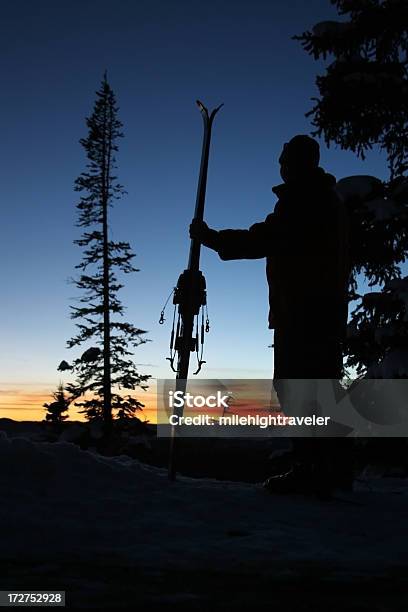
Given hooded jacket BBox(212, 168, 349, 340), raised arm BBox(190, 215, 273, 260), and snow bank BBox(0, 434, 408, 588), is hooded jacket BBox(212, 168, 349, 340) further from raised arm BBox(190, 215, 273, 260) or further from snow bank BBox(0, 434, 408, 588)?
snow bank BBox(0, 434, 408, 588)

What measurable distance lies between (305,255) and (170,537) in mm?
2685

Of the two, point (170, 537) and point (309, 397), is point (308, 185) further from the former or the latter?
point (170, 537)

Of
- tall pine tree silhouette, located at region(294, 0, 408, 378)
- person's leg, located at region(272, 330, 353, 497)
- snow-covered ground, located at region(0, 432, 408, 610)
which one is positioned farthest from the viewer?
tall pine tree silhouette, located at region(294, 0, 408, 378)

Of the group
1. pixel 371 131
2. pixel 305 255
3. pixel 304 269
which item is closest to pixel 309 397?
pixel 304 269

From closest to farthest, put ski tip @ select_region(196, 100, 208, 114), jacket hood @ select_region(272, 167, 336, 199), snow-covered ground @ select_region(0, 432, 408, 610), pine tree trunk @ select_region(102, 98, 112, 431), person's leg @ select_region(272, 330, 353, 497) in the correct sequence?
snow-covered ground @ select_region(0, 432, 408, 610)
person's leg @ select_region(272, 330, 353, 497)
jacket hood @ select_region(272, 167, 336, 199)
ski tip @ select_region(196, 100, 208, 114)
pine tree trunk @ select_region(102, 98, 112, 431)

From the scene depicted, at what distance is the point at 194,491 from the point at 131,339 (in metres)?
22.7

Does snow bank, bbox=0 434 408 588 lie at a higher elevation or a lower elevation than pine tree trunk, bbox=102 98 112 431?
lower

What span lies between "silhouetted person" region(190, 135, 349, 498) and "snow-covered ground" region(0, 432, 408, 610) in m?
1.09

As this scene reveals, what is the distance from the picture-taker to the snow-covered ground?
2594 millimetres

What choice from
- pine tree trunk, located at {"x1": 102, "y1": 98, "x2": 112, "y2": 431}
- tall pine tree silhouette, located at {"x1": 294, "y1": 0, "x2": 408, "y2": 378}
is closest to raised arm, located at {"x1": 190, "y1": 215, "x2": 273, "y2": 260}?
tall pine tree silhouette, located at {"x1": 294, "y1": 0, "x2": 408, "y2": 378}

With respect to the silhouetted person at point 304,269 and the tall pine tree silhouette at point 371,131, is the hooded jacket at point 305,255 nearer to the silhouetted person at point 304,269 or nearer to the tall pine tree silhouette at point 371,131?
the silhouetted person at point 304,269

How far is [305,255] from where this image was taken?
5.25 m

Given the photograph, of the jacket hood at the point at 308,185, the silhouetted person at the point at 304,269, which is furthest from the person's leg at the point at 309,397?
the jacket hood at the point at 308,185

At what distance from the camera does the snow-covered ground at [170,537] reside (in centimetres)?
259
